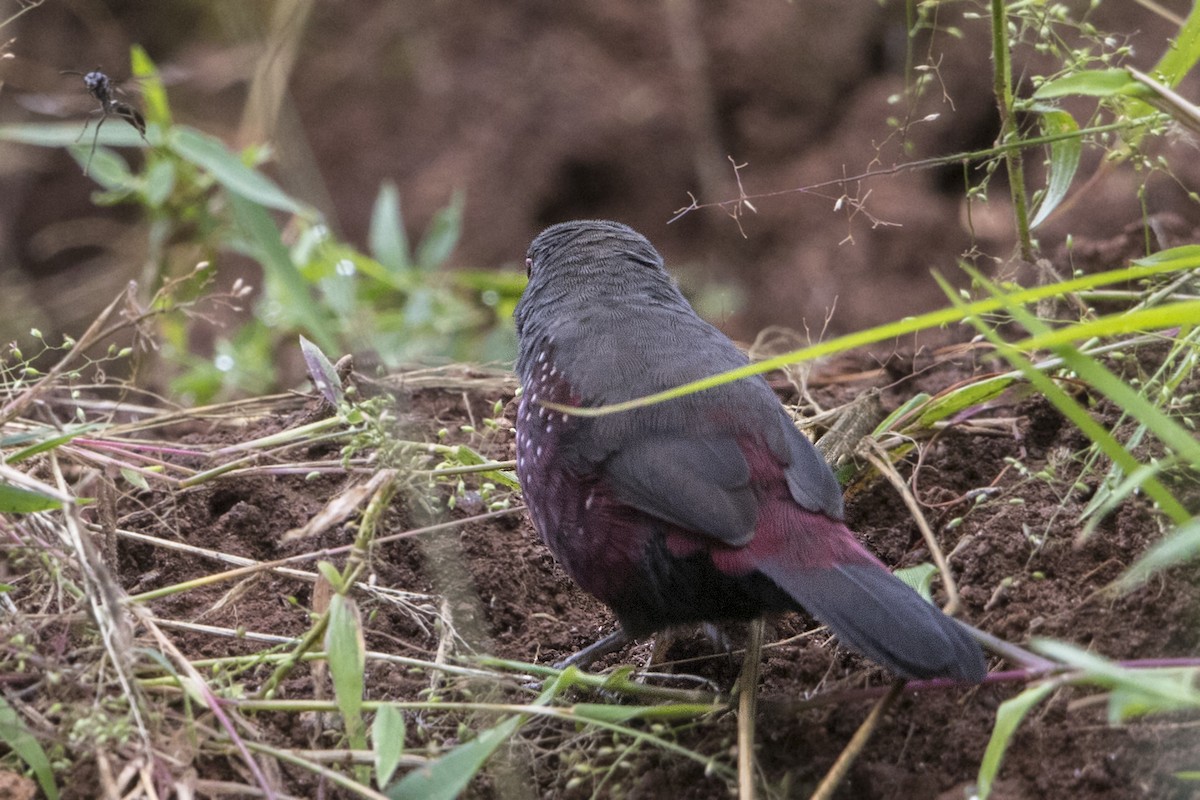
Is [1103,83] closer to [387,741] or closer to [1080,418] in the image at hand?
[1080,418]

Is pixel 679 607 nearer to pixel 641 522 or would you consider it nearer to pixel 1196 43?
pixel 641 522

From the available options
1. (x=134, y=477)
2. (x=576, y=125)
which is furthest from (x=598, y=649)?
(x=576, y=125)

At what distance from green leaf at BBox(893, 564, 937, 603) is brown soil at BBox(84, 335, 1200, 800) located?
0.14m

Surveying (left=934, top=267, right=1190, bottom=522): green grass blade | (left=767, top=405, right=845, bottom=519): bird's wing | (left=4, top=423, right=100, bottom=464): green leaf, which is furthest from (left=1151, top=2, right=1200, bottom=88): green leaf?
(left=4, top=423, right=100, bottom=464): green leaf

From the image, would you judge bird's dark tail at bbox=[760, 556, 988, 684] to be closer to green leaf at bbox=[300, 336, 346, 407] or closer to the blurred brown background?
green leaf at bbox=[300, 336, 346, 407]

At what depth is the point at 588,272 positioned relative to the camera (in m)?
3.14

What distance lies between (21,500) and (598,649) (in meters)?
1.16

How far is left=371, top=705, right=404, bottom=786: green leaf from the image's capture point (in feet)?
6.53

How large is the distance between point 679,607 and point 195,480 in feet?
3.62

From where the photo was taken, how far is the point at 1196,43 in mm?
2455

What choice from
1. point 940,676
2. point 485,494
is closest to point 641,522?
point 485,494

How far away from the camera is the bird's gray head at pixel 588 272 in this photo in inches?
121

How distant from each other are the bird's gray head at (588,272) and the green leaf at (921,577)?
94 cm

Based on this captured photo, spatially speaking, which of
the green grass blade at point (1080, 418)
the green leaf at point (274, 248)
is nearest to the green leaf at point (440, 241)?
the green leaf at point (274, 248)
